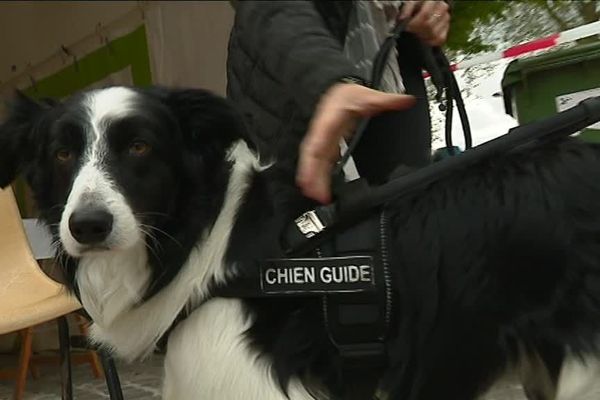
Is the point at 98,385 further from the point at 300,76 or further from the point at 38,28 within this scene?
the point at 300,76

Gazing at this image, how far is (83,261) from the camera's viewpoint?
1644 millimetres

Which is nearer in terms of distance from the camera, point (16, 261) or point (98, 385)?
point (16, 261)

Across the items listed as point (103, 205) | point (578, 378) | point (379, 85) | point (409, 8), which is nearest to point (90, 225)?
point (103, 205)

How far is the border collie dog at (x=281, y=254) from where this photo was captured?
1484mm

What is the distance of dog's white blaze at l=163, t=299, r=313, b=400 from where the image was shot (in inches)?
58.5

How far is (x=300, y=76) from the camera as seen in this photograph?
1309 mm

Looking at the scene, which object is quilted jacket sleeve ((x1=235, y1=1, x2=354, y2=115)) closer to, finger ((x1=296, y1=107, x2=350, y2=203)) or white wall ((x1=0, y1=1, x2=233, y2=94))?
finger ((x1=296, y1=107, x2=350, y2=203))

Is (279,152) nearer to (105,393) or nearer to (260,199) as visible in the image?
(260,199)

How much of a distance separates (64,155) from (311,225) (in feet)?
1.63

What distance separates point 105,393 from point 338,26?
103 inches

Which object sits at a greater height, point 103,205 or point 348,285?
point 103,205

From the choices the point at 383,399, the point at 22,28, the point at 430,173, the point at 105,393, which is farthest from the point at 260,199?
the point at 22,28

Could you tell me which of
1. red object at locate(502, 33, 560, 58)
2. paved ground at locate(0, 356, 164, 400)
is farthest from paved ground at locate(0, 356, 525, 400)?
red object at locate(502, 33, 560, 58)

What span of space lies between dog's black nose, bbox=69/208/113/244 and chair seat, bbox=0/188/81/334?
1119 mm
